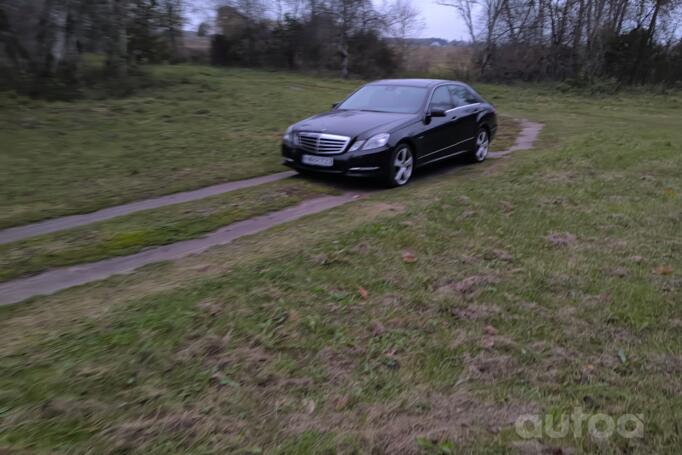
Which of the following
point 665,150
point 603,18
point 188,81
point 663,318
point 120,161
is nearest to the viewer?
point 663,318

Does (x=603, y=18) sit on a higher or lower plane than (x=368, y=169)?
higher

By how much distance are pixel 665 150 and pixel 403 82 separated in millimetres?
5410

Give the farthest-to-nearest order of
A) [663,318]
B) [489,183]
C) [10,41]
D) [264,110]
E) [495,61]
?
[495,61], [264,110], [10,41], [489,183], [663,318]

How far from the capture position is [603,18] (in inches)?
1390

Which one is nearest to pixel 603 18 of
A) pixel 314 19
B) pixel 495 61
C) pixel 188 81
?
pixel 495 61

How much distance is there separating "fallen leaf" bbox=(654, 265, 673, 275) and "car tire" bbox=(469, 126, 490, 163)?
6383mm

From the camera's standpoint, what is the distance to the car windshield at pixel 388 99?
9781 mm

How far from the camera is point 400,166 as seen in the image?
30.0 ft

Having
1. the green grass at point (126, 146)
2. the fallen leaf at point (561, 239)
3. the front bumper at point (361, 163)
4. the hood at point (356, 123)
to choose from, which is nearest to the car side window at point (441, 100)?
the hood at point (356, 123)

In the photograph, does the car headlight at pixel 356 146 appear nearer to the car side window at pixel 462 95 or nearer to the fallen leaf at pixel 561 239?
the car side window at pixel 462 95

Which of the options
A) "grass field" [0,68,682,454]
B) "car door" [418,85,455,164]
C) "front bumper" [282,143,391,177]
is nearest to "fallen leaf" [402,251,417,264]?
"grass field" [0,68,682,454]

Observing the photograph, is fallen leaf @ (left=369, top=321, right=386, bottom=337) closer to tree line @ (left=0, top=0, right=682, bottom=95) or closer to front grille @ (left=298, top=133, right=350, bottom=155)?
front grille @ (left=298, top=133, right=350, bottom=155)

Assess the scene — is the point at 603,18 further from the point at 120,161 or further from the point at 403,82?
the point at 120,161

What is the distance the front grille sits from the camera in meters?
8.73
